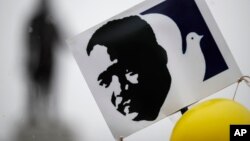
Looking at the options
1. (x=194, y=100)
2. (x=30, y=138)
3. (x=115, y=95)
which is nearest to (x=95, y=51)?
(x=115, y=95)

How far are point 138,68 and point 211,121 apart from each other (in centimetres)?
25

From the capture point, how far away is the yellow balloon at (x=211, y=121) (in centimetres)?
63

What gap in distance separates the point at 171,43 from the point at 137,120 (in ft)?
0.69

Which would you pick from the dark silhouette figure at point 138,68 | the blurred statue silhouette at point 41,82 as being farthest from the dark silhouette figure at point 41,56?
the dark silhouette figure at point 138,68

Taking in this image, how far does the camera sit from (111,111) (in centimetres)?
83

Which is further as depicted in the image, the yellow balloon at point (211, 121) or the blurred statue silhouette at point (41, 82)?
the blurred statue silhouette at point (41, 82)

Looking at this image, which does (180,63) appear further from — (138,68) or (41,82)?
(41,82)

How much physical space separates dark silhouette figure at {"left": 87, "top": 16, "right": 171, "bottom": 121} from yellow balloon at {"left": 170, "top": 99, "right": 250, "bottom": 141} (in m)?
0.13

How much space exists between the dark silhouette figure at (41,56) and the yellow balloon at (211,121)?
700 mm

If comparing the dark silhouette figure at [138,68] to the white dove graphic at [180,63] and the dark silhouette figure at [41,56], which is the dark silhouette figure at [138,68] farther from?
the dark silhouette figure at [41,56]

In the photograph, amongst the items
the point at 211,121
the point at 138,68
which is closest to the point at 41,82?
the point at 138,68

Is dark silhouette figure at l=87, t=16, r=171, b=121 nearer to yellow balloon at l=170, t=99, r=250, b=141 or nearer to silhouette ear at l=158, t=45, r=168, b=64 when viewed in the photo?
silhouette ear at l=158, t=45, r=168, b=64

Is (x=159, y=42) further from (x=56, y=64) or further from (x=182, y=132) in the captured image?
(x=56, y=64)

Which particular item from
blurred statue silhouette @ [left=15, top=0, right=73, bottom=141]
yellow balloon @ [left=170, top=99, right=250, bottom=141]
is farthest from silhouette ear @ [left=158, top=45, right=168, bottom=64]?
blurred statue silhouette @ [left=15, top=0, right=73, bottom=141]
